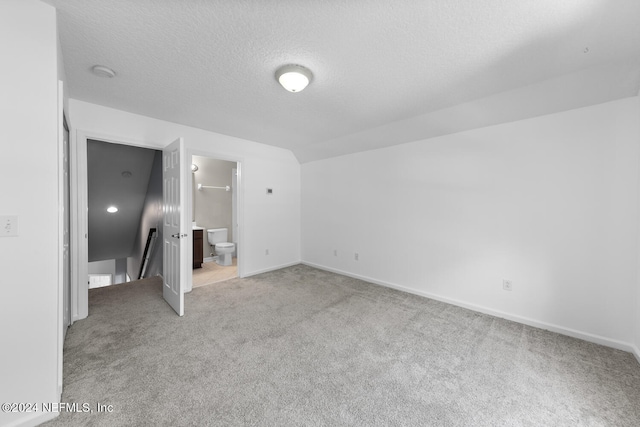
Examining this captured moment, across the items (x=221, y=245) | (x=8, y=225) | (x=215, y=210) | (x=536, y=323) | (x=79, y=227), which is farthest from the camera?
(x=215, y=210)

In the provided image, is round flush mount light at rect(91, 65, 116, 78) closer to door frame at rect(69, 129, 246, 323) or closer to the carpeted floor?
door frame at rect(69, 129, 246, 323)

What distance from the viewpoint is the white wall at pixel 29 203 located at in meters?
1.33

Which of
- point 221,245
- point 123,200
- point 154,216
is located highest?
point 123,200

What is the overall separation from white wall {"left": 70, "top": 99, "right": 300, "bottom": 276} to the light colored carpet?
1.46 feet

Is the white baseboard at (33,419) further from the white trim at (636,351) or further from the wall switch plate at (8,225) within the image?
the white trim at (636,351)

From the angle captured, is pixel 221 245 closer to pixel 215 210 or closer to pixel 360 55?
pixel 215 210

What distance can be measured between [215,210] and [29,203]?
176 inches

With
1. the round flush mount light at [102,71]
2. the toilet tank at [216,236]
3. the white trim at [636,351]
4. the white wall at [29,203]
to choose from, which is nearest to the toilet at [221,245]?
the toilet tank at [216,236]

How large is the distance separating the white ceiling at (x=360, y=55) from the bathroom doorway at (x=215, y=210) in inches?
103

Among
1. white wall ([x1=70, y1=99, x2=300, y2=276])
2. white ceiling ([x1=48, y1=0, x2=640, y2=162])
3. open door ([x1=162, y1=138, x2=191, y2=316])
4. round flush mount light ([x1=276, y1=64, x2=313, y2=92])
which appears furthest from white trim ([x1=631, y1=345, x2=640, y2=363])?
white wall ([x1=70, y1=99, x2=300, y2=276])

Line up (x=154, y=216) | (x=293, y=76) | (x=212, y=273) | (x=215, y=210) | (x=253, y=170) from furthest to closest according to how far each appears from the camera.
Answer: (x=215, y=210)
(x=154, y=216)
(x=212, y=273)
(x=253, y=170)
(x=293, y=76)

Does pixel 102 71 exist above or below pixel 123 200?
above

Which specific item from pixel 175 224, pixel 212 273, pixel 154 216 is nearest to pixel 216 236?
pixel 212 273

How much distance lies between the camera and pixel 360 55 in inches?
73.4
